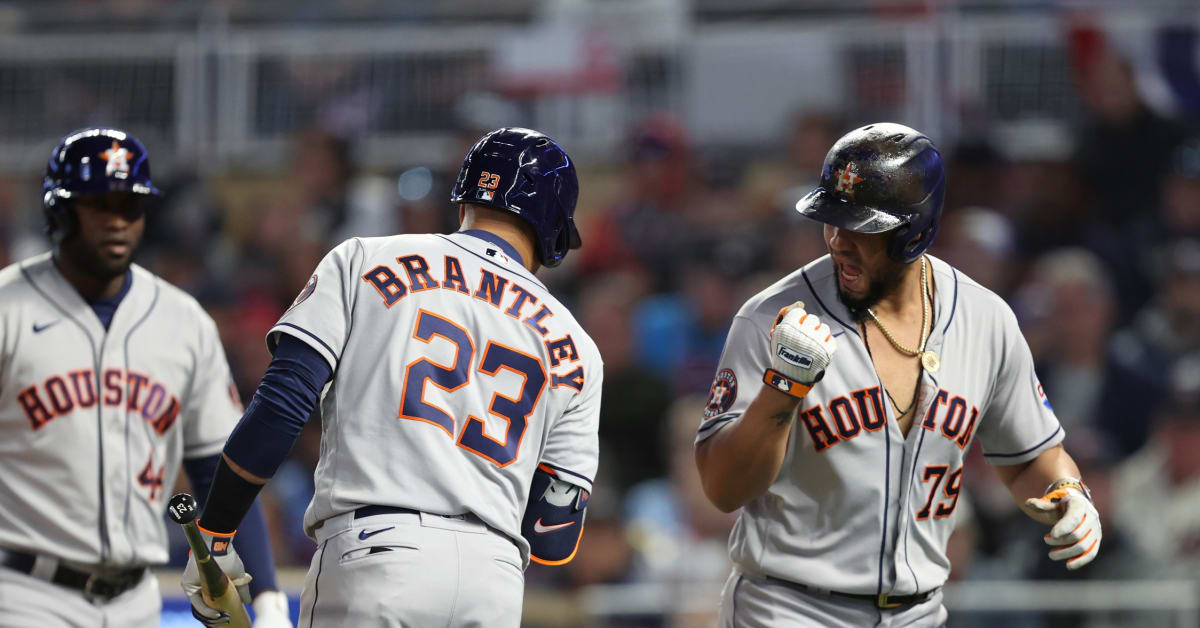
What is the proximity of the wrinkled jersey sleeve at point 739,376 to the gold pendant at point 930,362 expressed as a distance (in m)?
0.46

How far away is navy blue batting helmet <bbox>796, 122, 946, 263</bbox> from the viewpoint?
159 inches

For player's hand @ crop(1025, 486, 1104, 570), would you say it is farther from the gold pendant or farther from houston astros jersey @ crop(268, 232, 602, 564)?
houston astros jersey @ crop(268, 232, 602, 564)

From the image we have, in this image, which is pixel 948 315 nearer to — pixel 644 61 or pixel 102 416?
pixel 102 416

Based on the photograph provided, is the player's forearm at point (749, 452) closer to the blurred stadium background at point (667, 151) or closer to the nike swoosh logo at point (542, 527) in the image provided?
the nike swoosh logo at point (542, 527)

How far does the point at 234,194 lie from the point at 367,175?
95 cm

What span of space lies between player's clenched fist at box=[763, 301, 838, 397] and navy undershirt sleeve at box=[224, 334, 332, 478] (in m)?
1.16

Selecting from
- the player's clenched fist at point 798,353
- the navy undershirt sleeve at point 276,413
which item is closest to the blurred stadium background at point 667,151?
the player's clenched fist at point 798,353

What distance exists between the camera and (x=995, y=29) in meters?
9.34

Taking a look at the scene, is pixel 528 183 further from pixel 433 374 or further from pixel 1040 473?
pixel 1040 473

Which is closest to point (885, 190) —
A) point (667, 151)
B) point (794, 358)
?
point (794, 358)

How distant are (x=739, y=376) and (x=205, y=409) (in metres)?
1.93

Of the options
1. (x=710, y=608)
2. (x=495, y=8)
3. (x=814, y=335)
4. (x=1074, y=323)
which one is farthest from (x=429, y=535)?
(x=495, y=8)

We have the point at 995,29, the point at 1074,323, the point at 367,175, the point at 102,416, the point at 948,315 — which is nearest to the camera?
the point at 948,315

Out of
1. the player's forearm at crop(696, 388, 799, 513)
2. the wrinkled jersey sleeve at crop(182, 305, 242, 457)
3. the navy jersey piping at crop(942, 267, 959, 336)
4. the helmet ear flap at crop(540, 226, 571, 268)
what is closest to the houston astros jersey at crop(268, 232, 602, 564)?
the helmet ear flap at crop(540, 226, 571, 268)
